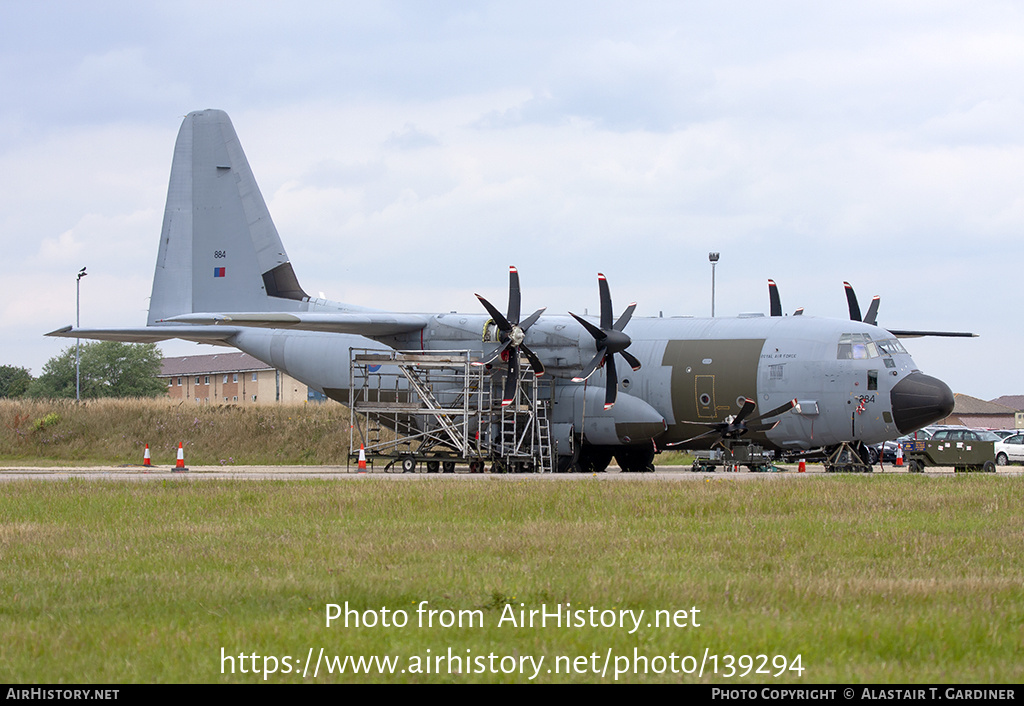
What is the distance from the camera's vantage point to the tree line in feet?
312

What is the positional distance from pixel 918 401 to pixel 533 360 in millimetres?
10314

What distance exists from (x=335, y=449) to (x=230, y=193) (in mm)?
12993

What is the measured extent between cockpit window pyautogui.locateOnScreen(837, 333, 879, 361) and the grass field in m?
10.4

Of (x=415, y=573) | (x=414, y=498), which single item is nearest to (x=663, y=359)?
(x=414, y=498)

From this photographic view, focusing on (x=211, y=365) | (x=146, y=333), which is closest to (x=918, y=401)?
(x=146, y=333)

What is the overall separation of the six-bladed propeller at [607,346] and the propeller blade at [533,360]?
1.01 metres

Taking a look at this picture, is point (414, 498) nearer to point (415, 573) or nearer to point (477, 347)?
point (415, 573)

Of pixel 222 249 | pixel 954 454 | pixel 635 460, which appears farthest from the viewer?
pixel 222 249

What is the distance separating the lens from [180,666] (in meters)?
7.27

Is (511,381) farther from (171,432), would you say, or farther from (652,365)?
(171,432)

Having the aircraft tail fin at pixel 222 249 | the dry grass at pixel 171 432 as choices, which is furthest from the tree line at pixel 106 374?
the aircraft tail fin at pixel 222 249

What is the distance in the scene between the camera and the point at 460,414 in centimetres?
3102

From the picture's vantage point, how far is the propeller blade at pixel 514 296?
3062cm

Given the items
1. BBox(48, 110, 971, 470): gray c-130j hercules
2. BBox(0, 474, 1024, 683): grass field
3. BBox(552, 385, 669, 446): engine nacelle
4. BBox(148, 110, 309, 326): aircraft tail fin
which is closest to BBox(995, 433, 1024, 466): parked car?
BBox(48, 110, 971, 470): gray c-130j hercules
